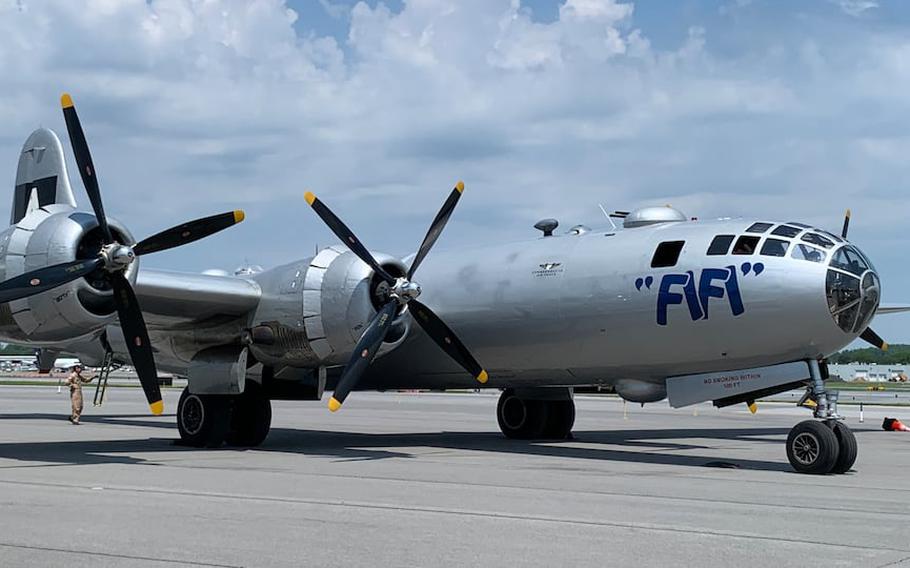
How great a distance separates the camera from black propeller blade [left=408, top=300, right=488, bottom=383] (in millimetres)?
18406

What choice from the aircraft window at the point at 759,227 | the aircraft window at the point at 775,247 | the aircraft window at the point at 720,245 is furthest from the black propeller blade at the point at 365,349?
the aircraft window at the point at 775,247

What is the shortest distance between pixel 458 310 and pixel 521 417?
4.21 m

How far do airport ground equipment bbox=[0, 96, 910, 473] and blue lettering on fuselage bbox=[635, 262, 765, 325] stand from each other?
3 cm

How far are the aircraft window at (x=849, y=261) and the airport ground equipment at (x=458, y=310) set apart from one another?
0.05 meters

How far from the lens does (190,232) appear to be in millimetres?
16734

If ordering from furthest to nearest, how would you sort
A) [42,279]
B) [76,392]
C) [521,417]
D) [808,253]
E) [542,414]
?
[76,392] → [521,417] → [542,414] → [808,253] → [42,279]

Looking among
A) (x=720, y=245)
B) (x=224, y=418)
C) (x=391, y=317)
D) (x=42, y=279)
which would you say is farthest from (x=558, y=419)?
(x=42, y=279)

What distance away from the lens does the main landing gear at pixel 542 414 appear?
22391 mm

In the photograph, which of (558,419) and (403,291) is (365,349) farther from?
(558,419)

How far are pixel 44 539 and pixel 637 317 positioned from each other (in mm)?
10754

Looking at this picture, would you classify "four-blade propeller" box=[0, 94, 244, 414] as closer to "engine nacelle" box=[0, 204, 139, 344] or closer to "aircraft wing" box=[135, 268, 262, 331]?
"engine nacelle" box=[0, 204, 139, 344]

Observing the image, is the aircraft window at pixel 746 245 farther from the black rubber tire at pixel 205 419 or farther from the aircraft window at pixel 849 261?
the black rubber tire at pixel 205 419

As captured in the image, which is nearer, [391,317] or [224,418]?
[391,317]

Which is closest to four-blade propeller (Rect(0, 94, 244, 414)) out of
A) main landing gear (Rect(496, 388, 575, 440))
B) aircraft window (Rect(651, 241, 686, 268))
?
aircraft window (Rect(651, 241, 686, 268))
